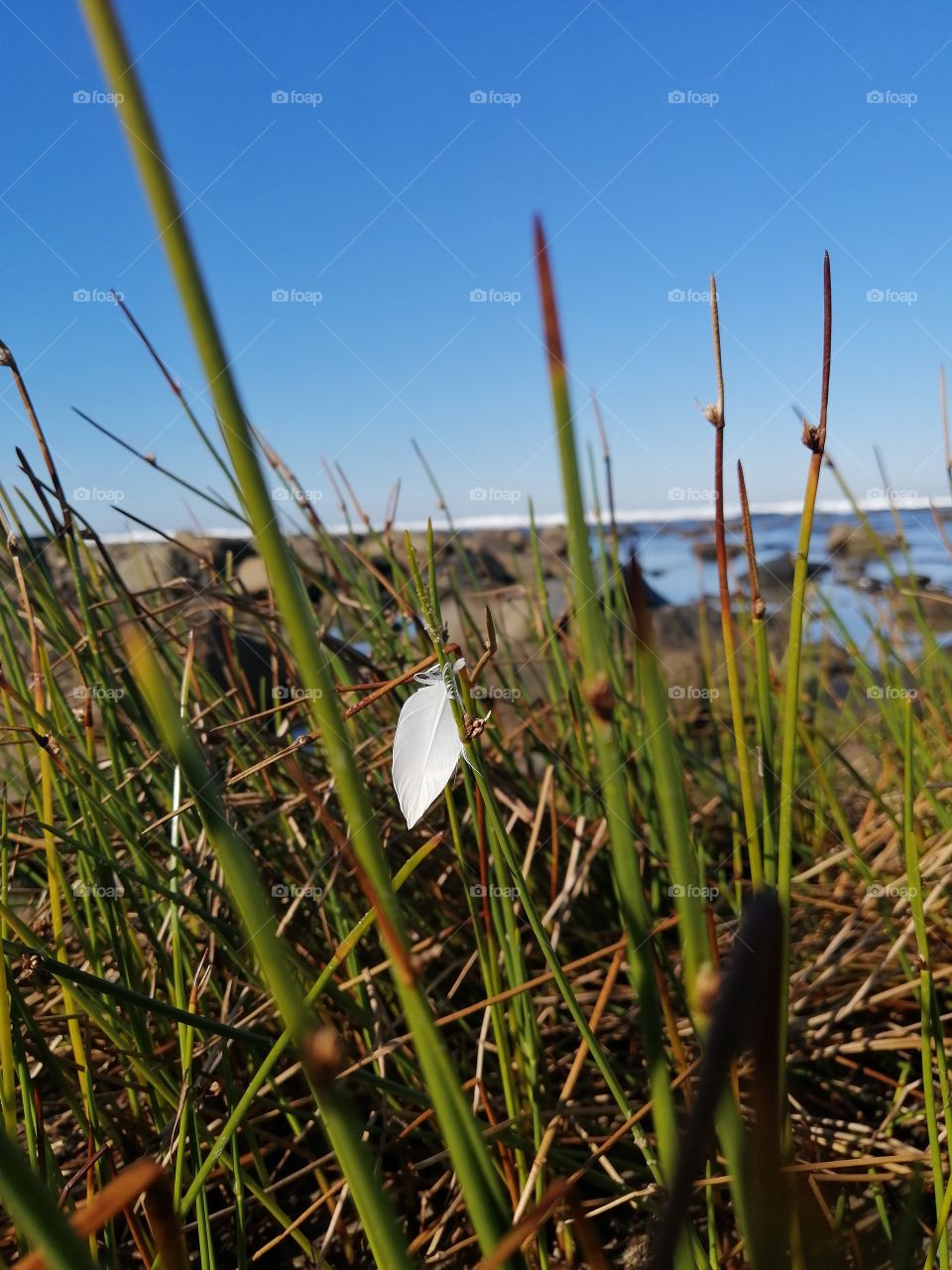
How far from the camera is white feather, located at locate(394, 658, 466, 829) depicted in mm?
406

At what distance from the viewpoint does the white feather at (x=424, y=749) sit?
0.41m

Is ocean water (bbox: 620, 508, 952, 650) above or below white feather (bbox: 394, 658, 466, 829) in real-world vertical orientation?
below

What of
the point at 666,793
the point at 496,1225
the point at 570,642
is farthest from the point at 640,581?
the point at 570,642

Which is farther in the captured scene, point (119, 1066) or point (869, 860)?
point (869, 860)

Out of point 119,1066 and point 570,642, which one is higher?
point 570,642

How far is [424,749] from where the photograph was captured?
1.37 feet

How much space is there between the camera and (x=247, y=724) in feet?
3.49

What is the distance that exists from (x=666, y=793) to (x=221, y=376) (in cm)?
15

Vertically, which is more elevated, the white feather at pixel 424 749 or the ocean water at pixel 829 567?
the white feather at pixel 424 749

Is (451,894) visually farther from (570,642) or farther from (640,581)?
(640,581)

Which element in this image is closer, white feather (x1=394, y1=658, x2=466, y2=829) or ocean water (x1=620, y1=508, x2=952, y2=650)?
Result: white feather (x1=394, y1=658, x2=466, y2=829)

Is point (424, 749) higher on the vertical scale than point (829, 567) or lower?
higher

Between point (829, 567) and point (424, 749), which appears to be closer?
point (424, 749)

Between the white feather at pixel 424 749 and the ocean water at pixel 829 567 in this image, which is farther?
the ocean water at pixel 829 567
